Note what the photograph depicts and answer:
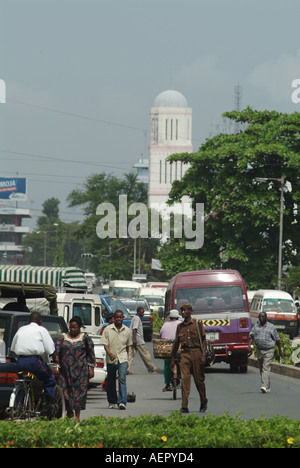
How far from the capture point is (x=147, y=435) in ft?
28.7

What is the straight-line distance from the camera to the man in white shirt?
13281mm

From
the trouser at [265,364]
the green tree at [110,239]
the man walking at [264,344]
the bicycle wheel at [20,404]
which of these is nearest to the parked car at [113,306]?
the man walking at [264,344]

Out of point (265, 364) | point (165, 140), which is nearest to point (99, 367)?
point (265, 364)

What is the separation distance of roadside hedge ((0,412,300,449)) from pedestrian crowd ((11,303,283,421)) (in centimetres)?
379

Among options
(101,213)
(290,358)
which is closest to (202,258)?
(290,358)

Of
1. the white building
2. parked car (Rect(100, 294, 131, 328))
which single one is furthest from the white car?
the white building

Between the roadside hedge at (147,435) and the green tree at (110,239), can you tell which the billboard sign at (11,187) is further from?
the roadside hedge at (147,435)

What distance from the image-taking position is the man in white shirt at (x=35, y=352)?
1328 centimetres

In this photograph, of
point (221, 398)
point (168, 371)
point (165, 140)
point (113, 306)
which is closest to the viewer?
point (221, 398)

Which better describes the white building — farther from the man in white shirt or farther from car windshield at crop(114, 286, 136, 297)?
the man in white shirt

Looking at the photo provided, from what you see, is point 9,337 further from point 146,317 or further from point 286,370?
point 146,317

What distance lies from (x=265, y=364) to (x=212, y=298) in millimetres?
6052

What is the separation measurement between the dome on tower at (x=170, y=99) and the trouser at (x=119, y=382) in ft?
515
